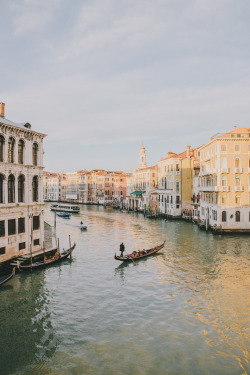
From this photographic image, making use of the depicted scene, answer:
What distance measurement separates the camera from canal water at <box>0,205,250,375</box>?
941cm

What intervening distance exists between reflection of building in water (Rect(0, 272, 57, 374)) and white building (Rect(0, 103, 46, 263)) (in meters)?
3.23

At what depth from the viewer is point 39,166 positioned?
20.9 meters

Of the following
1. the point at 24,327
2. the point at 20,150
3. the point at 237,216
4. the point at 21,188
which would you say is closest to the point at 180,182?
the point at 237,216

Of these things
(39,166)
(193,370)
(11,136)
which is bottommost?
(193,370)

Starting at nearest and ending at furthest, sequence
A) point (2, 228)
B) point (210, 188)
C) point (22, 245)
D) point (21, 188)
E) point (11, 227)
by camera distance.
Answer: point (2, 228)
point (11, 227)
point (22, 245)
point (21, 188)
point (210, 188)

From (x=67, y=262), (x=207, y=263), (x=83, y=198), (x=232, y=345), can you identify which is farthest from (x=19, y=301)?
(x=83, y=198)

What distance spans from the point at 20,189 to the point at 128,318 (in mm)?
11236

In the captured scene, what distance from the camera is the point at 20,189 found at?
64.7 ft

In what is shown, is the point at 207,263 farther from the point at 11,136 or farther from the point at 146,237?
the point at 11,136

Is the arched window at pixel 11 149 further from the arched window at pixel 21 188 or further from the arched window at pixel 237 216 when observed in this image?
the arched window at pixel 237 216

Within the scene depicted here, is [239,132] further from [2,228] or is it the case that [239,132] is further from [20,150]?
[2,228]

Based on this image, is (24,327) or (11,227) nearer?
(24,327)

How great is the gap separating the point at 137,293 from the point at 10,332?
6331 mm

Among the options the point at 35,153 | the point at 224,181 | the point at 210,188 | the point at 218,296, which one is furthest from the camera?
the point at 210,188
